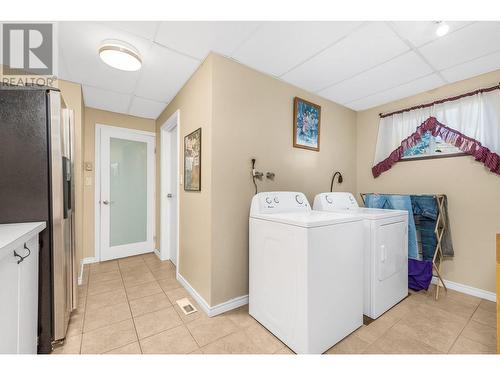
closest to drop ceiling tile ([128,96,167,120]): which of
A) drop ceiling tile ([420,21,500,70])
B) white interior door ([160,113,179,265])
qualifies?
white interior door ([160,113,179,265])

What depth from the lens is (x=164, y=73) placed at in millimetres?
2320

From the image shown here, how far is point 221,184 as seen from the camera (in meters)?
2.01

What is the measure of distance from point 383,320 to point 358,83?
244 centimetres

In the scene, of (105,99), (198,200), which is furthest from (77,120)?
(198,200)

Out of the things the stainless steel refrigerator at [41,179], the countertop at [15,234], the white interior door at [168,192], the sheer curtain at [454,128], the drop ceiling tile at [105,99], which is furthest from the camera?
the white interior door at [168,192]

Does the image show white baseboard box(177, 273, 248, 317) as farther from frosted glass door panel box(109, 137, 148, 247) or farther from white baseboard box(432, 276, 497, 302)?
white baseboard box(432, 276, 497, 302)

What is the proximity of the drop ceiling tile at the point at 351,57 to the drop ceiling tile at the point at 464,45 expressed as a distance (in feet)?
0.85

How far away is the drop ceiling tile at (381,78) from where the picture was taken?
6.95 ft

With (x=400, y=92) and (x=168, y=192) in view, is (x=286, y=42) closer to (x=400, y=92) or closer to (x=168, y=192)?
(x=400, y=92)

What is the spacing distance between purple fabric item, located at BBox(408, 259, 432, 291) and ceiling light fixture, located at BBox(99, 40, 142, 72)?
3.50 m

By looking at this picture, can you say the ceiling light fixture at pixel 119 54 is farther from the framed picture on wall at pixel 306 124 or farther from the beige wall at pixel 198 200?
the framed picture on wall at pixel 306 124

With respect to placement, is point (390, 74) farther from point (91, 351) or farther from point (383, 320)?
point (91, 351)

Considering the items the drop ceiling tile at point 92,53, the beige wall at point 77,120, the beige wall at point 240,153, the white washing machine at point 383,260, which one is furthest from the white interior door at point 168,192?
the white washing machine at point 383,260

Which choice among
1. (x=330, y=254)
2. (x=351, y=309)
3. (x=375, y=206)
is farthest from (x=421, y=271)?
(x=330, y=254)
